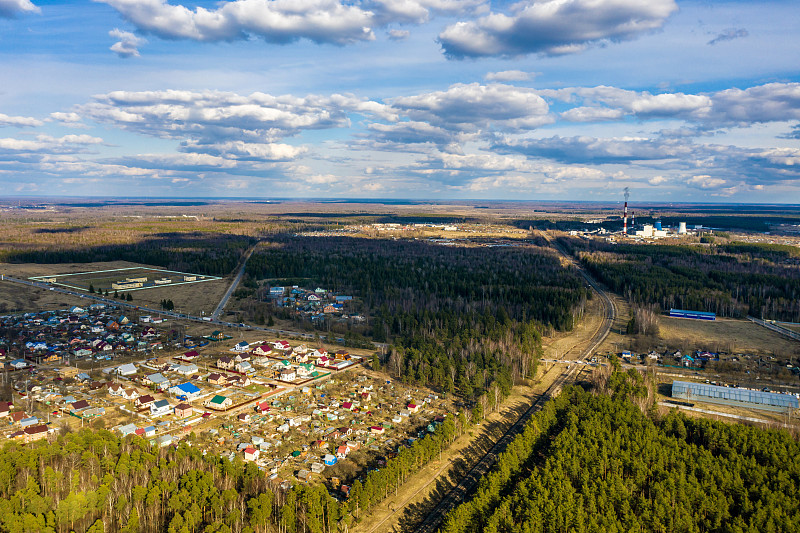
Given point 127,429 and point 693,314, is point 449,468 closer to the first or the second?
point 127,429

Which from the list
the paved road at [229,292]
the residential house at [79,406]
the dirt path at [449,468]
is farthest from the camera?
the paved road at [229,292]

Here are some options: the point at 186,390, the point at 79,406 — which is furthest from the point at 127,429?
the point at 186,390

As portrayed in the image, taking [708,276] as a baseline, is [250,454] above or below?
below

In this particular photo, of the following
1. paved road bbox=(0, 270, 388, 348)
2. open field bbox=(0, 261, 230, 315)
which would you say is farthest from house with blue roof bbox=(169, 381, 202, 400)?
open field bbox=(0, 261, 230, 315)

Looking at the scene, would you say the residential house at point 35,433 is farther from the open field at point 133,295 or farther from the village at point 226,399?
the open field at point 133,295

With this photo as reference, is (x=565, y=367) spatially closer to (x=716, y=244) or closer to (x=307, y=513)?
(x=307, y=513)

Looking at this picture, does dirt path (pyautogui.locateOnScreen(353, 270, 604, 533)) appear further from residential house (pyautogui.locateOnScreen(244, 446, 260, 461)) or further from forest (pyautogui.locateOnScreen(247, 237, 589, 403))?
residential house (pyautogui.locateOnScreen(244, 446, 260, 461))

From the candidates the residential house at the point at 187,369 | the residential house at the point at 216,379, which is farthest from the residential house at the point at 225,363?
the residential house at the point at 216,379
